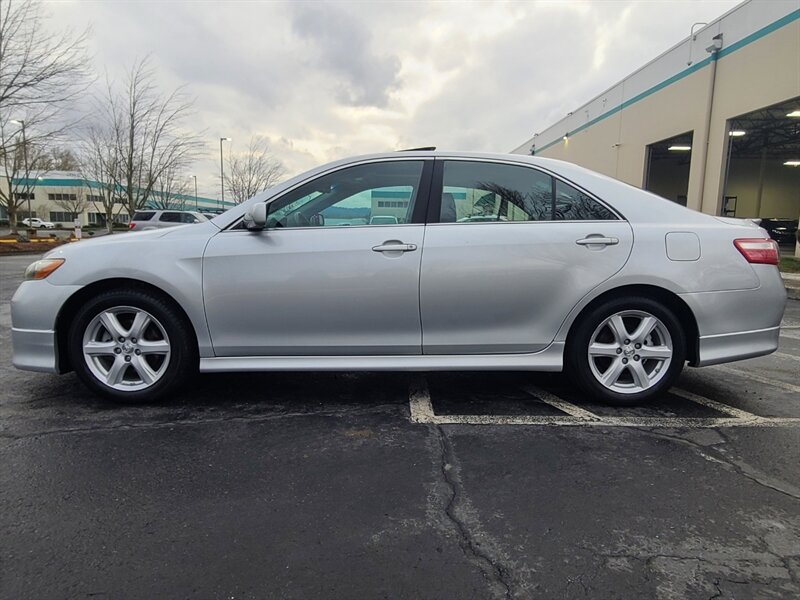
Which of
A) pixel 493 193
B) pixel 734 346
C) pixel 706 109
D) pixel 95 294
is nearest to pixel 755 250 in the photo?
pixel 734 346

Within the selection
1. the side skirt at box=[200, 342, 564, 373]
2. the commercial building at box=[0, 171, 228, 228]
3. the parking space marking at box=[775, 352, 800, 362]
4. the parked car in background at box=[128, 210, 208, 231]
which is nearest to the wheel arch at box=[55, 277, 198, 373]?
the side skirt at box=[200, 342, 564, 373]

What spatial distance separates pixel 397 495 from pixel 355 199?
2.00 meters

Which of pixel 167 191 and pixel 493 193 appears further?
pixel 167 191

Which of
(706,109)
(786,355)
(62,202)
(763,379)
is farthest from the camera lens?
(62,202)

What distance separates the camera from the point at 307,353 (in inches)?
133

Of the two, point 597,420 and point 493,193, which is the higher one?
point 493,193

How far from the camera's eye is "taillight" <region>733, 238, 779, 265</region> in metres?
3.38

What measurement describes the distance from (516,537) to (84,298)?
3.04 metres

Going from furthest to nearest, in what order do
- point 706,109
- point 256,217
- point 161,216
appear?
point 161,216 < point 706,109 < point 256,217

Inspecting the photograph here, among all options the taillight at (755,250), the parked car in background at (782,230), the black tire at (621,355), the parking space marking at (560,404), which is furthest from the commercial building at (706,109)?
the parking space marking at (560,404)

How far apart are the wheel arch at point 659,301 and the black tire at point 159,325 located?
2.55 metres

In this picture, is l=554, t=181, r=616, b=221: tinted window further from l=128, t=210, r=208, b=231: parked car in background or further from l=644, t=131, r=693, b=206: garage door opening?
l=128, t=210, r=208, b=231: parked car in background

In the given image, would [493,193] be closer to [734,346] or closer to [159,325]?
[734,346]

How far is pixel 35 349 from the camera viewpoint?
336cm
